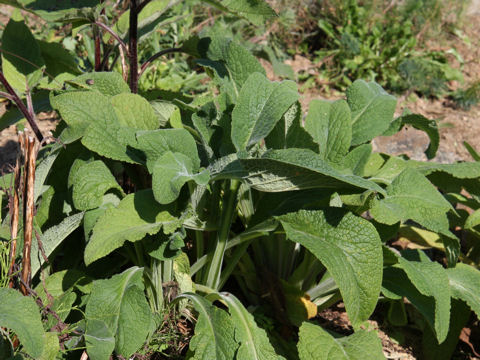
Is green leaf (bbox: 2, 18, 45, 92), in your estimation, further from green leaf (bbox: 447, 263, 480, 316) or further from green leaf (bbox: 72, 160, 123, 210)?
green leaf (bbox: 447, 263, 480, 316)

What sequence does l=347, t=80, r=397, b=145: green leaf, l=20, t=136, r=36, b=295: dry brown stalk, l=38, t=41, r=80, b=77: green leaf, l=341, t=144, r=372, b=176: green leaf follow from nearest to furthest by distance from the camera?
l=20, t=136, r=36, b=295: dry brown stalk → l=341, t=144, r=372, b=176: green leaf → l=347, t=80, r=397, b=145: green leaf → l=38, t=41, r=80, b=77: green leaf

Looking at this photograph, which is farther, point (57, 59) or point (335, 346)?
point (57, 59)

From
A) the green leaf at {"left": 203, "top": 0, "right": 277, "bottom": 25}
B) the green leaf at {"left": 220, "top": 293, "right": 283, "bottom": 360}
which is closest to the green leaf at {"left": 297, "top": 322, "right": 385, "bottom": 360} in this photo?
the green leaf at {"left": 220, "top": 293, "right": 283, "bottom": 360}

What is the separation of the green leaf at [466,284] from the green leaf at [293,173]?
74cm

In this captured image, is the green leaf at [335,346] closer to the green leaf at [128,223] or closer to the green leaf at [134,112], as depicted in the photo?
the green leaf at [128,223]

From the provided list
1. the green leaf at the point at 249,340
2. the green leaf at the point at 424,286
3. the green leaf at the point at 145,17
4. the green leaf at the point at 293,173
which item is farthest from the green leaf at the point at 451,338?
the green leaf at the point at 145,17

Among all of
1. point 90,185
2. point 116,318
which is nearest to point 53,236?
point 90,185

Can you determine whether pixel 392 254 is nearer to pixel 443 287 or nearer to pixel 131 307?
pixel 443 287

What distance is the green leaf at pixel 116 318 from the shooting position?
5.21 ft

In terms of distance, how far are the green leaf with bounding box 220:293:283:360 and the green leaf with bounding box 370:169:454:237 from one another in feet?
1.75

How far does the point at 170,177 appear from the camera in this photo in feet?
5.26

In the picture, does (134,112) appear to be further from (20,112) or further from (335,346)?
(335,346)

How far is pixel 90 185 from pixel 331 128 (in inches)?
36.0

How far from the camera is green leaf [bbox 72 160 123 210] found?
1733 millimetres
